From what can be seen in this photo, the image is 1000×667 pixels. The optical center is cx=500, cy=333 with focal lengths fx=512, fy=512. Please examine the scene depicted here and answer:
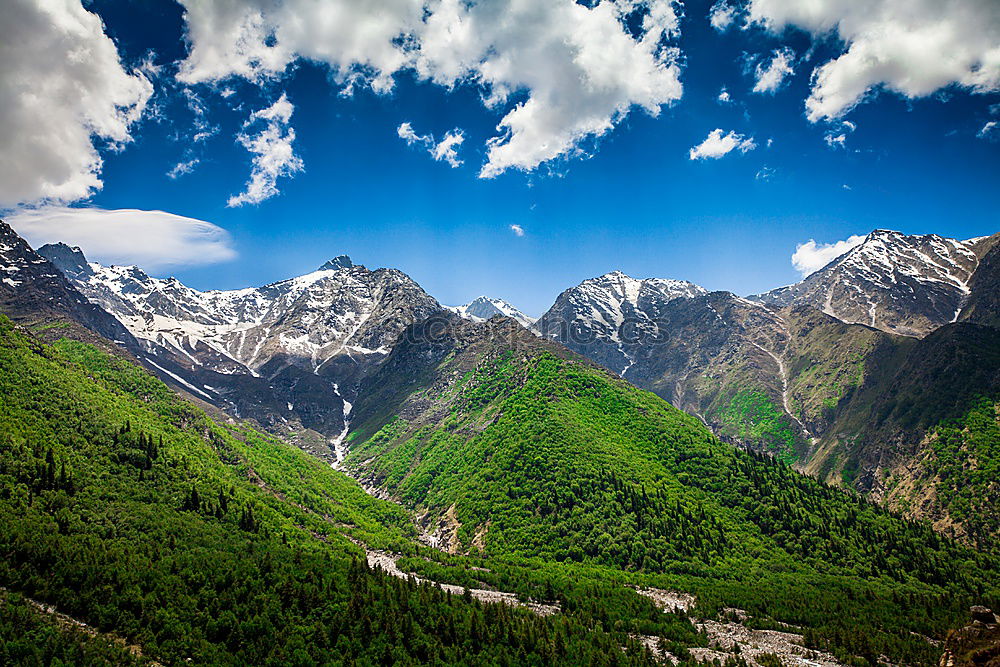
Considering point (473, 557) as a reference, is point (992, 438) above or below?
above

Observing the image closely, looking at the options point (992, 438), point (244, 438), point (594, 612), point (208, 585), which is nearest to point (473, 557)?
point (594, 612)

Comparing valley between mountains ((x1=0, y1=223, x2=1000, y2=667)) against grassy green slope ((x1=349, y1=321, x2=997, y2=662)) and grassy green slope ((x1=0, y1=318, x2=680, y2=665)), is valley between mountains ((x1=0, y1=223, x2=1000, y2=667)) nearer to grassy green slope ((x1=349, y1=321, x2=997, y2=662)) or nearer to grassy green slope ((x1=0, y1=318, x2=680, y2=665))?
grassy green slope ((x1=0, y1=318, x2=680, y2=665))

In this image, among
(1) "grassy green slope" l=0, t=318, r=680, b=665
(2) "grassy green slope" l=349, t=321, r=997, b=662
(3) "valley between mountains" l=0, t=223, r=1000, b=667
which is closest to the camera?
(1) "grassy green slope" l=0, t=318, r=680, b=665

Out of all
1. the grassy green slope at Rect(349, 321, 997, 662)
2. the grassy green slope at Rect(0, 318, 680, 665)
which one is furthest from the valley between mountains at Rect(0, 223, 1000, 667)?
the grassy green slope at Rect(349, 321, 997, 662)

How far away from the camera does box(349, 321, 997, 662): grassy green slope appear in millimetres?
95562

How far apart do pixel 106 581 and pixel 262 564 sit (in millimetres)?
21195

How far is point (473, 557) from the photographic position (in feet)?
416

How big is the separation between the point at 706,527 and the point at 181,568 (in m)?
115

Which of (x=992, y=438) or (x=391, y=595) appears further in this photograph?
(x=992, y=438)

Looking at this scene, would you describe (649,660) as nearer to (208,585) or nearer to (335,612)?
(335,612)

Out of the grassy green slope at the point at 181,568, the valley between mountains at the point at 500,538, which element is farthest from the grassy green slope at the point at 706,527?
the grassy green slope at the point at 181,568

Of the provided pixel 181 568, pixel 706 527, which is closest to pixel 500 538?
pixel 706 527

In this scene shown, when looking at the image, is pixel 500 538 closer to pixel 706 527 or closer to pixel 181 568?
pixel 706 527

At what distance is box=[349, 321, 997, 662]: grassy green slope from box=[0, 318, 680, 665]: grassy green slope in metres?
26.4
